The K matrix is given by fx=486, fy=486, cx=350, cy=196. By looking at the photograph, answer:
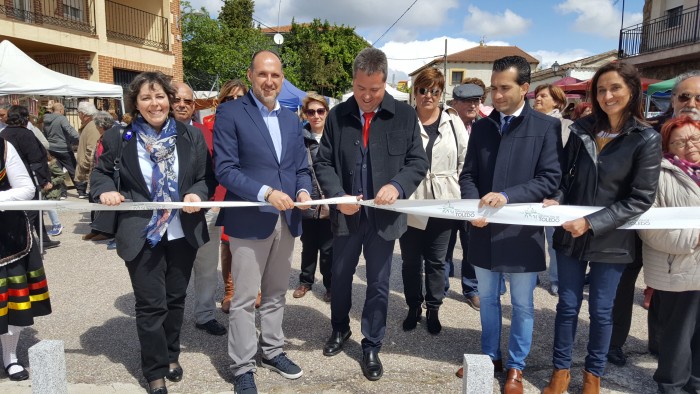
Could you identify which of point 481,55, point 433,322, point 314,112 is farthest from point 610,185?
point 481,55

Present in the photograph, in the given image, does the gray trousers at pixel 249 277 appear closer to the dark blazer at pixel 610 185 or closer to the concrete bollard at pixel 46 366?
the concrete bollard at pixel 46 366

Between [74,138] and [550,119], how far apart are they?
35.4 ft

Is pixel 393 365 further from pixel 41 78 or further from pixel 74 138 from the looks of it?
pixel 41 78

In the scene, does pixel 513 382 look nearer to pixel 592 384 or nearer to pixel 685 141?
pixel 592 384

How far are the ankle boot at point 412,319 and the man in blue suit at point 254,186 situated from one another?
1254 mm

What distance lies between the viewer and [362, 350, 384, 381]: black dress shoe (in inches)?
137

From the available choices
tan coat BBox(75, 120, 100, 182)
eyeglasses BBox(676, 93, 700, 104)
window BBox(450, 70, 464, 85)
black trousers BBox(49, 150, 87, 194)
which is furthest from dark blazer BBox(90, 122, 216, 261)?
window BBox(450, 70, 464, 85)

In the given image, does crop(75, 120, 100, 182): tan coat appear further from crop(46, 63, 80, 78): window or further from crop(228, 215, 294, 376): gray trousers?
crop(46, 63, 80, 78): window

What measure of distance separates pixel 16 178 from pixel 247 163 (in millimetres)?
1645

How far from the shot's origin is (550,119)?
3201 millimetres

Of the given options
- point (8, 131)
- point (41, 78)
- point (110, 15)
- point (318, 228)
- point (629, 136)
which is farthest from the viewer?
point (110, 15)

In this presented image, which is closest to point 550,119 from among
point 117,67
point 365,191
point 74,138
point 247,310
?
point 365,191

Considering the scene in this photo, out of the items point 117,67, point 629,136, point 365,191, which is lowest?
point 365,191

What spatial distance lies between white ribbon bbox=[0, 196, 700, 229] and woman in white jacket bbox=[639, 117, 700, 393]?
0.09 meters
